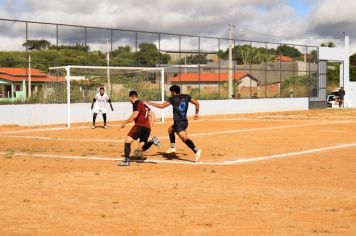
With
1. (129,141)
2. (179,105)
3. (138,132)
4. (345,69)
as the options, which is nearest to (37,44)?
Result: (179,105)

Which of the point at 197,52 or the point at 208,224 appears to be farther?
the point at 197,52

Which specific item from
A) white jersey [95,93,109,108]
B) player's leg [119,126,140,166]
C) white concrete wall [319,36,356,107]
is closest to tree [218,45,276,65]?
white concrete wall [319,36,356,107]

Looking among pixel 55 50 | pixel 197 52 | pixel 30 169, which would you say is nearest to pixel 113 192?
pixel 30 169

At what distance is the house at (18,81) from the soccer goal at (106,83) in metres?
0.71

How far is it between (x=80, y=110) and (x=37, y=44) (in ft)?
14.0

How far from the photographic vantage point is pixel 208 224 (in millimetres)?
7512

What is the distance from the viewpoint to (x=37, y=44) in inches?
1251

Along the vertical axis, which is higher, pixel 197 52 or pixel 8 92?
pixel 197 52

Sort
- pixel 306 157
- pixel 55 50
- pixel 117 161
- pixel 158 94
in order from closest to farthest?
1. pixel 117 161
2. pixel 306 157
3. pixel 55 50
4. pixel 158 94

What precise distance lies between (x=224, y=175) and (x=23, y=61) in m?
20.5

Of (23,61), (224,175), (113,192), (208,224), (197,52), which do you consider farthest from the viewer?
(197,52)

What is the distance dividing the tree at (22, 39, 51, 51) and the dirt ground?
13.8m

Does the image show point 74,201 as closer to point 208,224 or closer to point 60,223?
point 60,223

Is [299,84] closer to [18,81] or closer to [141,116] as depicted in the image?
[18,81]
